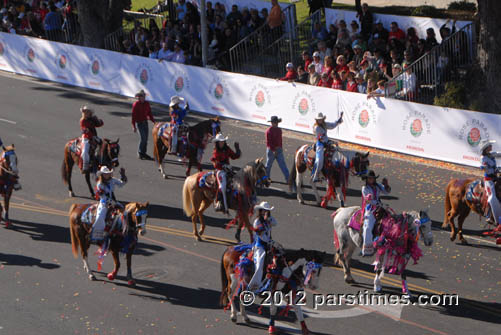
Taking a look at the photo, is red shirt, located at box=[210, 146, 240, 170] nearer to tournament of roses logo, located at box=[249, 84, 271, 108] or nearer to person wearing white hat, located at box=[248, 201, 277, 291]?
person wearing white hat, located at box=[248, 201, 277, 291]

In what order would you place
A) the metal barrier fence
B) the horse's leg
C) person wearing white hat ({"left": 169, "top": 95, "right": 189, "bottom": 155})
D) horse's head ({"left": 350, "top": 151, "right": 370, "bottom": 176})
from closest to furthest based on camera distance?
the horse's leg → horse's head ({"left": 350, "top": 151, "right": 370, "bottom": 176}) → person wearing white hat ({"left": 169, "top": 95, "right": 189, "bottom": 155}) → the metal barrier fence

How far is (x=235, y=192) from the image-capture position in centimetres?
1578

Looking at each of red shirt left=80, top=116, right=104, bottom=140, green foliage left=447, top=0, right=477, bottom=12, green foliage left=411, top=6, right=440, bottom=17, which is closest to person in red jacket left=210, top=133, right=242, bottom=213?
red shirt left=80, top=116, right=104, bottom=140

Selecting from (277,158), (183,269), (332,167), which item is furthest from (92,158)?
(332,167)

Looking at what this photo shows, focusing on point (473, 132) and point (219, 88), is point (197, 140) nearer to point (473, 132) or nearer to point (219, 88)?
point (219, 88)

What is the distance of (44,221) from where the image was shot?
1759cm

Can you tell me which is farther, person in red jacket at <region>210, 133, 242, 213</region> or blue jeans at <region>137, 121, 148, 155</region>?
Result: blue jeans at <region>137, 121, 148, 155</region>

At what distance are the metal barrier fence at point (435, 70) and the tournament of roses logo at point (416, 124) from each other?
183 cm

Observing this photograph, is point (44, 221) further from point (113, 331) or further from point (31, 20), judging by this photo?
point (31, 20)

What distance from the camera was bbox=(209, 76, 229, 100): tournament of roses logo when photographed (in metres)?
26.7

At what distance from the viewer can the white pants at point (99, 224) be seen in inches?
539

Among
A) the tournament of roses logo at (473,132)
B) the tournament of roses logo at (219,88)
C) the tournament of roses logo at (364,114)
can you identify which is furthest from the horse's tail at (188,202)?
the tournament of roses logo at (219,88)

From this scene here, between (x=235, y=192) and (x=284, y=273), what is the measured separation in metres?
4.15

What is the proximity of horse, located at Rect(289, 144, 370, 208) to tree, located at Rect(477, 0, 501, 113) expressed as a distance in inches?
299
